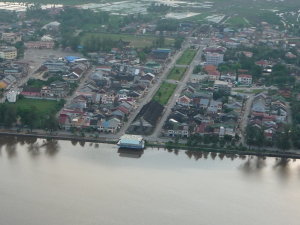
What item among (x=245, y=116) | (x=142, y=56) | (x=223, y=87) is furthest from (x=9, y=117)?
(x=142, y=56)

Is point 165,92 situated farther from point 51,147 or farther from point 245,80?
point 51,147

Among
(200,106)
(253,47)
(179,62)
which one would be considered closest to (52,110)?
(200,106)

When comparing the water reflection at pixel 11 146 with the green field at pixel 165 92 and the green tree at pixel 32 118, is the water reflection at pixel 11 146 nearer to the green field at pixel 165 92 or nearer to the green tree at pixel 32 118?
the green tree at pixel 32 118

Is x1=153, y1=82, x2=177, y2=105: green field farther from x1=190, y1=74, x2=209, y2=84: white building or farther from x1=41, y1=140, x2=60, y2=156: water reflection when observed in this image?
x1=41, y1=140, x2=60, y2=156: water reflection

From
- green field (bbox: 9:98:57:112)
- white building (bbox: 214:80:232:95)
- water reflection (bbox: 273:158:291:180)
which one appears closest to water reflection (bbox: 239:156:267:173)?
water reflection (bbox: 273:158:291:180)

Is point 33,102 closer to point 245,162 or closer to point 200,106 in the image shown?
point 200,106

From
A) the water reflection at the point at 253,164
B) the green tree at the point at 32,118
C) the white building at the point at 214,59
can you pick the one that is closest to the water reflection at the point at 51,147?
the green tree at the point at 32,118
